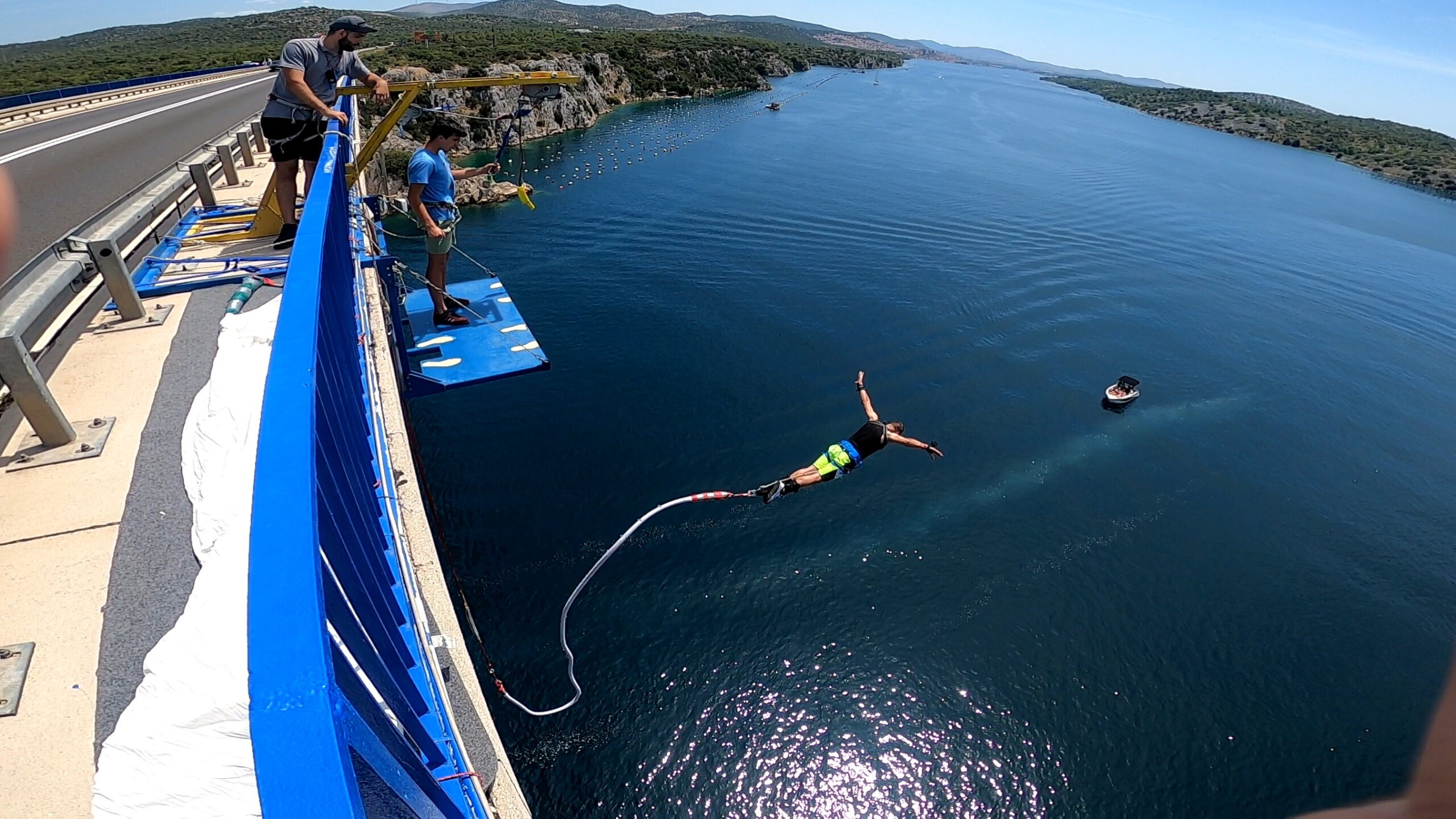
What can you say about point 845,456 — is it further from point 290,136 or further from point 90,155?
point 90,155

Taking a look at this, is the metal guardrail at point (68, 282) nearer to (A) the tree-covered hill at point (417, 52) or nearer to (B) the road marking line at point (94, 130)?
(A) the tree-covered hill at point (417, 52)

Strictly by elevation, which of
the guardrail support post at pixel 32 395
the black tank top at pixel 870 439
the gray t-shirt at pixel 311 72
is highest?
the gray t-shirt at pixel 311 72

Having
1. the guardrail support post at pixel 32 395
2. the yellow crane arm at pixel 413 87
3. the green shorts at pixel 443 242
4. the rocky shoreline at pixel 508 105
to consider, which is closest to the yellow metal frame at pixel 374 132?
the yellow crane arm at pixel 413 87

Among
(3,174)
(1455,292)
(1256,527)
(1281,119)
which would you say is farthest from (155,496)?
(1281,119)

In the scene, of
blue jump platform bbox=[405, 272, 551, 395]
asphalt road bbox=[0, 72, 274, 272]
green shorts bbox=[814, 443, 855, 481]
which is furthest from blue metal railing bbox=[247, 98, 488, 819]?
green shorts bbox=[814, 443, 855, 481]

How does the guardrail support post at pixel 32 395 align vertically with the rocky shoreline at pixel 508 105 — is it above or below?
below

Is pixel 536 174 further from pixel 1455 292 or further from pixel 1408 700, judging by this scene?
pixel 1455 292

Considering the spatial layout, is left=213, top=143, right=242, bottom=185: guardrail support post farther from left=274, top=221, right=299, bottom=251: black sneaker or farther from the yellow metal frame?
left=274, top=221, right=299, bottom=251: black sneaker
